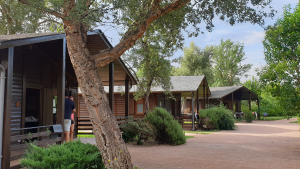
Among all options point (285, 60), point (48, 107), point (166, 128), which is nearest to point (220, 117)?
point (166, 128)

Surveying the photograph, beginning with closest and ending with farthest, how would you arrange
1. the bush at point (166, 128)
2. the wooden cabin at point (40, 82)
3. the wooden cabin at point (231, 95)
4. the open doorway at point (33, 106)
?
the wooden cabin at point (40, 82)
the open doorway at point (33, 106)
the bush at point (166, 128)
the wooden cabin at point (231, 95)

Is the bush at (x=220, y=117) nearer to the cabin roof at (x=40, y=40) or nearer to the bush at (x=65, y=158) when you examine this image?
the cabin roof at (x=40, y=40)

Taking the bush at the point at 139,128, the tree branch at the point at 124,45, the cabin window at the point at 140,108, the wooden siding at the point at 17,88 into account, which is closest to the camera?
the tree branch at the point at 124,45

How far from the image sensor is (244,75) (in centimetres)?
5581

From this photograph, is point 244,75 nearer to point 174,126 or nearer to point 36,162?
point 174,126

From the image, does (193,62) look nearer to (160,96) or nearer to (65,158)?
(160,96)

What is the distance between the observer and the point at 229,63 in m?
55.2

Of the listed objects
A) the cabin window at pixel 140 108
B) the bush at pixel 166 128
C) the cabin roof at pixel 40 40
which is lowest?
the bush at pixel 166 128

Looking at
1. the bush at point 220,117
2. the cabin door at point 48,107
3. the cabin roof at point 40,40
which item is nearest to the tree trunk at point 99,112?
the cabin roof at point 40,40

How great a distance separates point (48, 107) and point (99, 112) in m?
6.30

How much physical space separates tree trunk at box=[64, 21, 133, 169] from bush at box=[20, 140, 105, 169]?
320mm

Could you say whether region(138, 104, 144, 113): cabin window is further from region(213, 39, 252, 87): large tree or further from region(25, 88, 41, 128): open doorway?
region(213, 39, 252, 87): large tree

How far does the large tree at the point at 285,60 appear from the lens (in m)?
8.85

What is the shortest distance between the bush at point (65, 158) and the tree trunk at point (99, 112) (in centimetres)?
32
